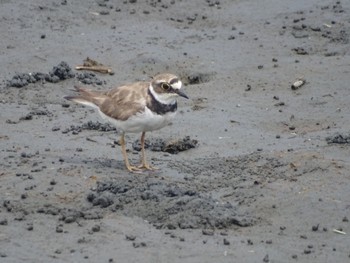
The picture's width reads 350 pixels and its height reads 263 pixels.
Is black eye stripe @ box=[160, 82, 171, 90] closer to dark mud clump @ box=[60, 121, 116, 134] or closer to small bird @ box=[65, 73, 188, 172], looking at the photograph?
small bird @ box=[65, 73, 188, 172]

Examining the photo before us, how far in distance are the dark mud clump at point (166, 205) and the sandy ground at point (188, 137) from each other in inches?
0.5

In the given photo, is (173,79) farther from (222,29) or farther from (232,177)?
(222,29)

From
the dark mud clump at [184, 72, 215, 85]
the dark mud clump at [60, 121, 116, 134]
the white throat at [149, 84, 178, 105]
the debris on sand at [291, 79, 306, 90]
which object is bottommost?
the dark mud clump at [60, 121, 116, 134]

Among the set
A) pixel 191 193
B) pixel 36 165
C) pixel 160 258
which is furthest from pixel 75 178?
pixel 160 258

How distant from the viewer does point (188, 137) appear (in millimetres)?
10430

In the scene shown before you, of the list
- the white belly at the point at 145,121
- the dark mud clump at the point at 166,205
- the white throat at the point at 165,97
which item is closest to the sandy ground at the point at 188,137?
the dark mud clump at the point at 166,205

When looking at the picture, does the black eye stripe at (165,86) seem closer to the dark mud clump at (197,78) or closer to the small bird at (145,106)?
the small bird at (145,106)

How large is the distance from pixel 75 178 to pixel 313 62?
5.03 m

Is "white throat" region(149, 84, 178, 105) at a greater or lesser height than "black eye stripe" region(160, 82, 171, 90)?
lesser

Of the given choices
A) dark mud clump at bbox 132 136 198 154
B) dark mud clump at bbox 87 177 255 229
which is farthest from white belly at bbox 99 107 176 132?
dark mud clump at bbox 132 136 198 154

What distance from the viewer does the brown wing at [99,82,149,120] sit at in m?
9.40

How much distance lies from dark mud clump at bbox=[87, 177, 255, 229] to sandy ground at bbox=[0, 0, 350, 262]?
0.5 inches

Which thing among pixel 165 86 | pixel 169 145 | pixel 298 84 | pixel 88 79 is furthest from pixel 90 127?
pixel 298 84

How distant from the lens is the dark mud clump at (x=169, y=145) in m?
10.3
